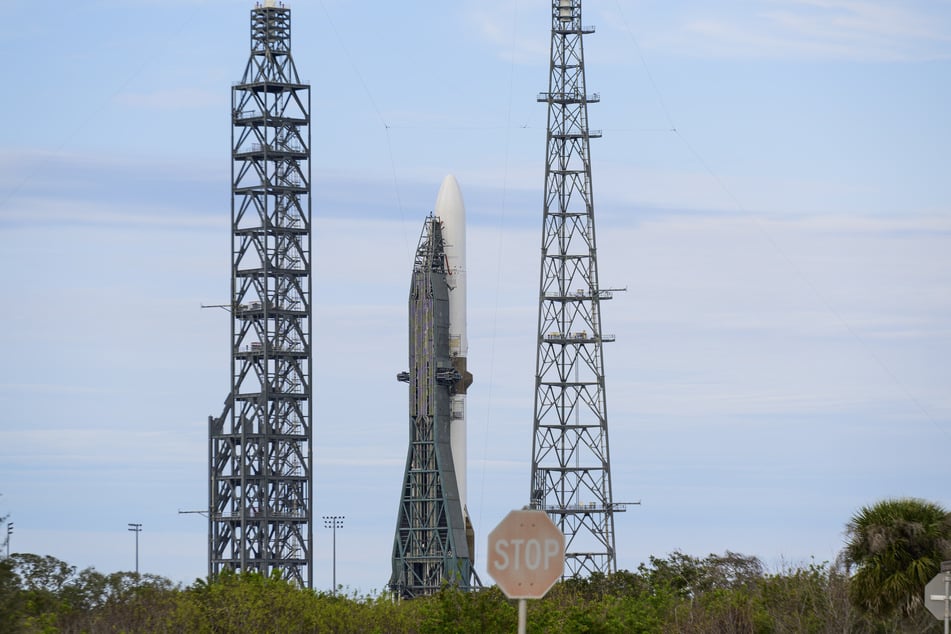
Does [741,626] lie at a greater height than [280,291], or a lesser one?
lesser

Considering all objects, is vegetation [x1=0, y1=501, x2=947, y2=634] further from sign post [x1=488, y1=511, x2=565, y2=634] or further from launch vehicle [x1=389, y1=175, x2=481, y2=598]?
sign post [x1=488, y1=511, x2=565, y2=634]

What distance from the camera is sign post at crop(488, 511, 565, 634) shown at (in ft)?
69.6

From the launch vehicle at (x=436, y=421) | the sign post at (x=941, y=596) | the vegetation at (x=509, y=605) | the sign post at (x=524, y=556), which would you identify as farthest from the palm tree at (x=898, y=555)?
the launch vehicle at (x=436, y=421)

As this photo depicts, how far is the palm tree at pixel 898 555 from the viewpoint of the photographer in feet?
135

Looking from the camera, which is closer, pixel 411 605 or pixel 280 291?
pixel 411 605

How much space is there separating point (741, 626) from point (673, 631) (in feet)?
8.55

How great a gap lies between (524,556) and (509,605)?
33303 mm

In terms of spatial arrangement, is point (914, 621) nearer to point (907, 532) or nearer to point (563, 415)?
point (907, 532)

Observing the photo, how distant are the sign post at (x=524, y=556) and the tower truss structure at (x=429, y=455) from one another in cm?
7223

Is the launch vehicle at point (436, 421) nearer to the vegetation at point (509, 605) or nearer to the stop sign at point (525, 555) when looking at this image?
the vegetation at point (509, 605)

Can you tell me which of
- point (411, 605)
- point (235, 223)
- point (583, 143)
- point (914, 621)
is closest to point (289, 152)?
point (235, 223)

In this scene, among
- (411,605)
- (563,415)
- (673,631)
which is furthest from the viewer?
(563,415)

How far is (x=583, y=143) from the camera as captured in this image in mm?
88375

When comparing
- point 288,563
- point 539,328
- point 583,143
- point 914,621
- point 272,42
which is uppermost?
point 272,42
